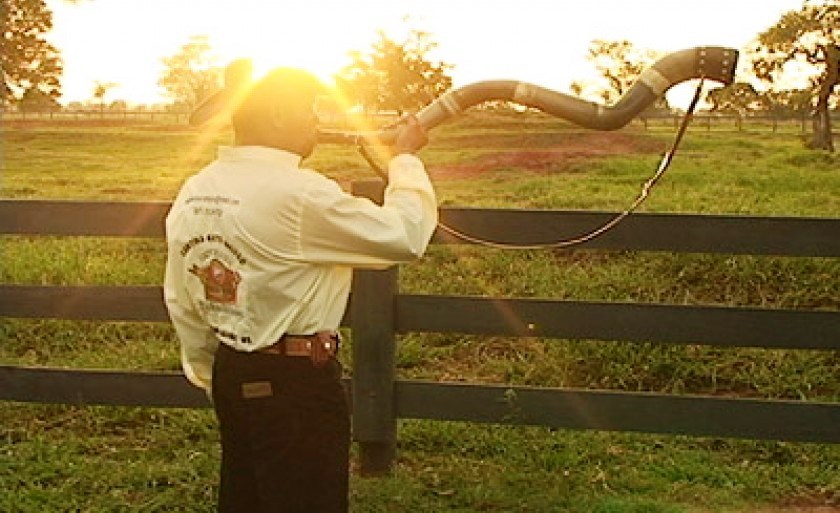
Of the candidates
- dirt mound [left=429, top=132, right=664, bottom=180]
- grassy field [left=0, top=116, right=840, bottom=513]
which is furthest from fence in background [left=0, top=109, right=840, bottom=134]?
grassy field [left=0, top=116, right=840, bottom=513]

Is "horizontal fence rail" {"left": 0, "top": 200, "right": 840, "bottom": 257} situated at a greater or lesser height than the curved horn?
lesser

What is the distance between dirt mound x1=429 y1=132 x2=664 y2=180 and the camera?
23984mm

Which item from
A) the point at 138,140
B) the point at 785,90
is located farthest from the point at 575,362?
the point at 785,90

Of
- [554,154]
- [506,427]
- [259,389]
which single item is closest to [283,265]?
[259,389]

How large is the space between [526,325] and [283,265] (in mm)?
2154

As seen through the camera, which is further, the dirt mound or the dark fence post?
the dirt mound

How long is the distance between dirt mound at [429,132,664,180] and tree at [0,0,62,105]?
56.7ft

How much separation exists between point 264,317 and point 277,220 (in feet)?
0.84

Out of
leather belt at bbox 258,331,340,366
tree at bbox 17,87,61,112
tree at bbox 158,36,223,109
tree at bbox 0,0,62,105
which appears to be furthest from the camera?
tree at bbox 158,36,223,109

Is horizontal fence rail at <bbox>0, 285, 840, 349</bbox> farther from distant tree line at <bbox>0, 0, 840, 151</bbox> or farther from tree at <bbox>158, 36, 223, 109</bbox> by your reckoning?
tree at <bbox>158, 36, 223, 109</bbox>

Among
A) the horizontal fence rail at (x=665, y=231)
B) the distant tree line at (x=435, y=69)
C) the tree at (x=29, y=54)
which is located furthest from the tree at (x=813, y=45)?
the horizontal fence rail at (x=665, y=231)

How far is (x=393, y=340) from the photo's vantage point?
5.06 m

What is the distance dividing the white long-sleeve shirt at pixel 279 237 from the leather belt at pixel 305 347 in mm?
22

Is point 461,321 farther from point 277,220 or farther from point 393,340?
point 277,220
